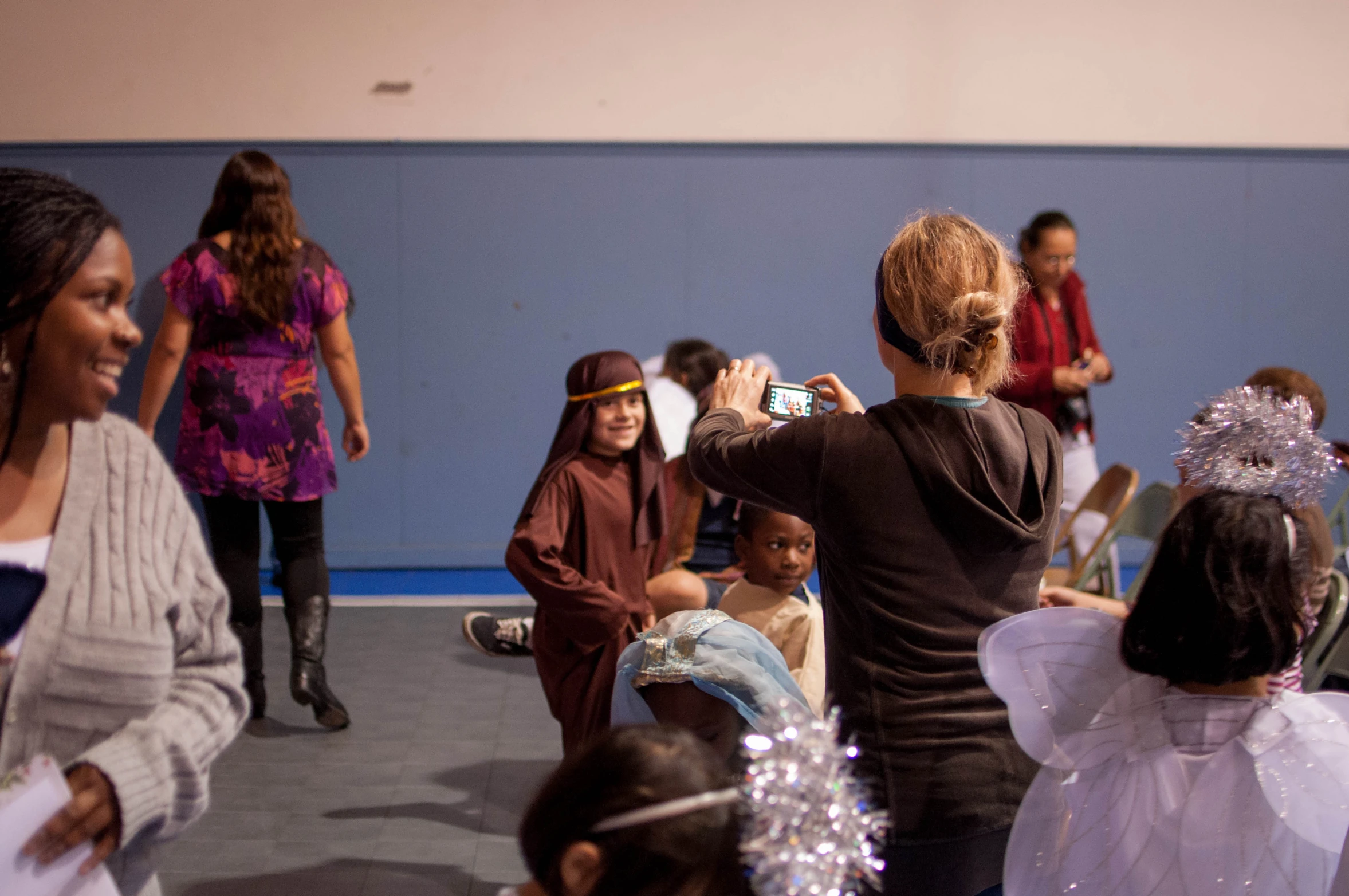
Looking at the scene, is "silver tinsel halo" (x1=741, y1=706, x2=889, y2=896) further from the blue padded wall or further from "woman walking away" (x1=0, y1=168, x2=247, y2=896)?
the blue padded wall

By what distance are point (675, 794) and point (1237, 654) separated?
86 cm

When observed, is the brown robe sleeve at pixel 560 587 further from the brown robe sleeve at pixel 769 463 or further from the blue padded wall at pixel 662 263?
the blue padded wall at pixel 662 263

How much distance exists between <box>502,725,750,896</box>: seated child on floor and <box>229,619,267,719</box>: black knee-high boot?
97.7 inches

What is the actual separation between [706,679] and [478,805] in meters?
1.67

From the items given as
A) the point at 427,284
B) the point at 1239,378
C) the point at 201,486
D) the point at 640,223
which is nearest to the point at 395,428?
the point at 427,284

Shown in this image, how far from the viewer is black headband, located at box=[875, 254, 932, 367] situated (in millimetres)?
1485

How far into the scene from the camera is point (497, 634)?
345 centimetres

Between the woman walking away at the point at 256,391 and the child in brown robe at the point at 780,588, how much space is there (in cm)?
146

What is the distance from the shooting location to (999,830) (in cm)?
151

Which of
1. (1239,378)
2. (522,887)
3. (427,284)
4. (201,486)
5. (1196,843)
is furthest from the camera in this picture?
(1239,378)

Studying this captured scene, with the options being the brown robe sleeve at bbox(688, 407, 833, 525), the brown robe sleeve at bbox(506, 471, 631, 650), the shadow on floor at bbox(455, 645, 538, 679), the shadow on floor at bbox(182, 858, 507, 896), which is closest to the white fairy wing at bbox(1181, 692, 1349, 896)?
the brown robe sleeve at bbox(688, 407, 833, 525)

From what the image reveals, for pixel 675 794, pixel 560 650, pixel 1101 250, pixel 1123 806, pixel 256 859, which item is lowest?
pixel 256 859

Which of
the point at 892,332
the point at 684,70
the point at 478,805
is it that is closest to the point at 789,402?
the point at 892,332

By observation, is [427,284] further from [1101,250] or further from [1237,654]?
[1237,654]
